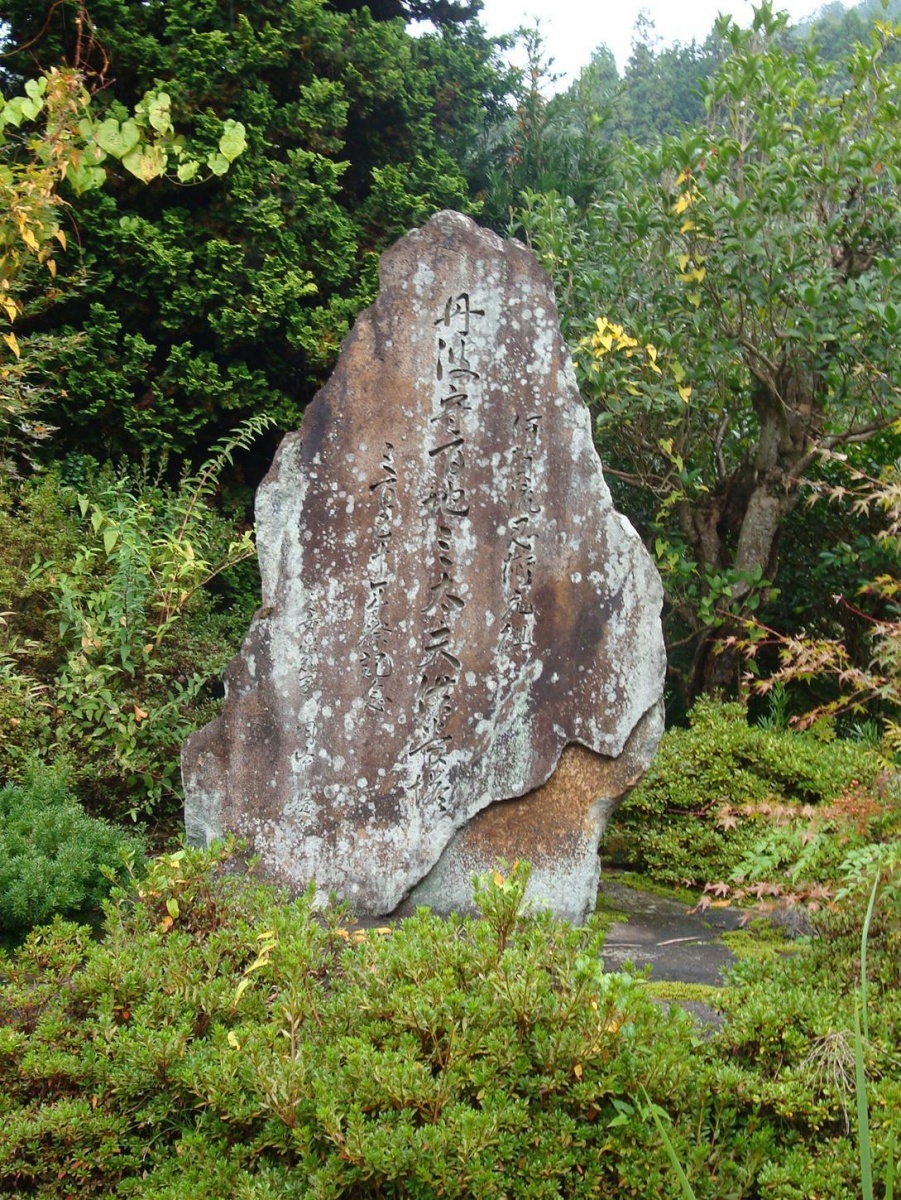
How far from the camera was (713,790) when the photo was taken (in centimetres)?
520

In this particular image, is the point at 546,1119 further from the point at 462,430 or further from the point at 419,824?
the point at 462,430

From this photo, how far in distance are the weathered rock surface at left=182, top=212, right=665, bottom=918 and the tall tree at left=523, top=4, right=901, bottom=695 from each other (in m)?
1.83

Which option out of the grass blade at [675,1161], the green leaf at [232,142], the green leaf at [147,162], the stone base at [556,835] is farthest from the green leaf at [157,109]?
the grass blade at [675,1161]

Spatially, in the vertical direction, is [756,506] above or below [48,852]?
above

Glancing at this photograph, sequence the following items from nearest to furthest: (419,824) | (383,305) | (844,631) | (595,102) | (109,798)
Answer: (419,824), (383,305), (109,798), (844,631), (595,102)

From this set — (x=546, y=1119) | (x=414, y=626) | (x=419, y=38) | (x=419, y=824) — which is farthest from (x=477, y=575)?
(x=419, y=38)

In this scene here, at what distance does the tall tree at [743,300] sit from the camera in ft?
18.1

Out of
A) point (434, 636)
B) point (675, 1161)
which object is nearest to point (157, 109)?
point (434, 636)

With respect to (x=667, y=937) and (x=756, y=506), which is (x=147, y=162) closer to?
(x=667, y=937)

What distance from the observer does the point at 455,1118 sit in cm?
199

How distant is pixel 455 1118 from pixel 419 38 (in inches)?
281

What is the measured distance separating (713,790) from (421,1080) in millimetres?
3408

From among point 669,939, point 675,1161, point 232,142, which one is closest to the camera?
point 675,1161

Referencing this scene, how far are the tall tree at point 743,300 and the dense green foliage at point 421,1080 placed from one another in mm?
3384
